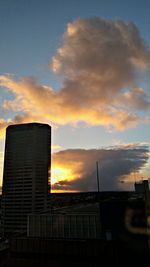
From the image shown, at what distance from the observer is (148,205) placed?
36.5 m

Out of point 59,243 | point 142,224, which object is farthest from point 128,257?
point 59,243

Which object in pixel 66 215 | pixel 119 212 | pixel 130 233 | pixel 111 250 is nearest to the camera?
pixel 111 250

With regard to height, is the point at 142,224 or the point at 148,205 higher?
the point at 148,205

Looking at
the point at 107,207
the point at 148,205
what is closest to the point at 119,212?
the point at 107,207

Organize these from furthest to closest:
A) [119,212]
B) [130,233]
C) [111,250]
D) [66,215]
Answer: [66,215]
[119,212]
[130,233]
[111,250]

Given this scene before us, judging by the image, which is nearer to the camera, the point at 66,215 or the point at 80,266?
the point at 80,266

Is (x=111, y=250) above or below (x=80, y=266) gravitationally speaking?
above

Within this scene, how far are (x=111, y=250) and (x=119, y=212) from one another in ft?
21.7

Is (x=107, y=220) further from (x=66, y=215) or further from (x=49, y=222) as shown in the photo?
(x=49, y=222)

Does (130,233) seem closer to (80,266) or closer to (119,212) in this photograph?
(119,212)

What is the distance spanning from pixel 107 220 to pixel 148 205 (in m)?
7.53

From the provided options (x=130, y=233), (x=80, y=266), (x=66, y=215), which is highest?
(x=66, y=215)

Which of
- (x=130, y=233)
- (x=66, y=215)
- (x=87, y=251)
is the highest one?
(x=66, y=215)

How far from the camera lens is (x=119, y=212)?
37.8m
